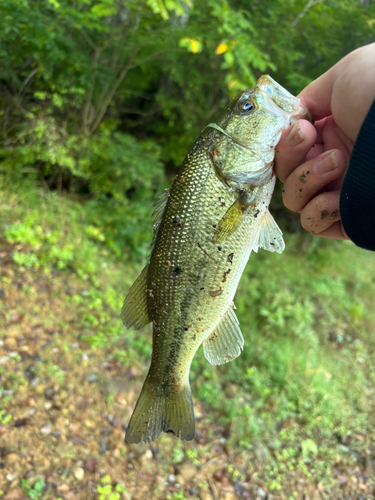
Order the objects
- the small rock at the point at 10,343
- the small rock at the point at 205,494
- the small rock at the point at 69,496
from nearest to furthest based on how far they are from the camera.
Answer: the small rock at the point at 69,496 → the small rock at the point at 205,494 → the small rock at the point at 10,343

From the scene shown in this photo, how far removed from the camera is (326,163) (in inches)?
65.1

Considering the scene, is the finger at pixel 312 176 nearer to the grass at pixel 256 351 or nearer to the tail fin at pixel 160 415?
the tail fin at pixel 160 415

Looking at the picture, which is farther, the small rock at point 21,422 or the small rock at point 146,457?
the small rock at point 146,457

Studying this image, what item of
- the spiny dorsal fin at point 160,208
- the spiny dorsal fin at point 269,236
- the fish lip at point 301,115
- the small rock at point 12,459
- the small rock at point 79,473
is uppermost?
the fish lip at point 301,115

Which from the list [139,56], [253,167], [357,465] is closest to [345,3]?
[139,56]

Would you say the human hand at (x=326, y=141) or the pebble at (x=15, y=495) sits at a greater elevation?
the human hand at (x=326, y=141)

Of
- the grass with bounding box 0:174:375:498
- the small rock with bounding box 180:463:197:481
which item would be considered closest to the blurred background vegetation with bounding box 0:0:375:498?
the grass with bounding box 0:174:375:498

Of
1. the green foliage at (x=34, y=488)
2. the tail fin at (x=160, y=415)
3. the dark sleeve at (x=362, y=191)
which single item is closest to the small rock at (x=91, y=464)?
the green foliage at (x=34, y=488)

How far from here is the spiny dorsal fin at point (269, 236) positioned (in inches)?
70.3

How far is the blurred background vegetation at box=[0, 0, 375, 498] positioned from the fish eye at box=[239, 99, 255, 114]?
203 cm

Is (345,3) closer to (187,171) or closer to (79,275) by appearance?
(187,171)

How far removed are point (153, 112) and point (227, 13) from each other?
3287 millimetres

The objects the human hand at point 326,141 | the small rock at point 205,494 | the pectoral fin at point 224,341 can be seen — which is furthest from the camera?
the small rock at point 205,494

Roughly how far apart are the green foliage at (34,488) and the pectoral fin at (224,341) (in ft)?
6.74
